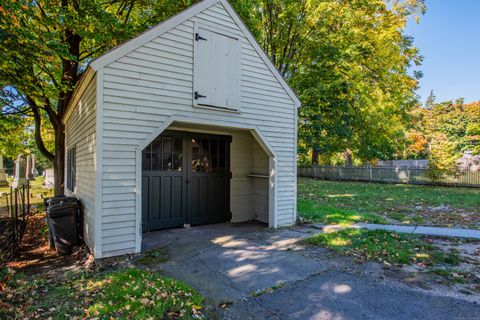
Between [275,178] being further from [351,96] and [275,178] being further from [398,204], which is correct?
[351,96]

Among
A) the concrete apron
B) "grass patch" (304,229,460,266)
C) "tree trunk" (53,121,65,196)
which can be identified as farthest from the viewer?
"tree trunk" (53,121,65,196)

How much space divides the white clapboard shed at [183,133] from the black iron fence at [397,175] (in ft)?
47.9

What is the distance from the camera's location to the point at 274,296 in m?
3.27

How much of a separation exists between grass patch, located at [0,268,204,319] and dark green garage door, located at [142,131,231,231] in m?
2.49

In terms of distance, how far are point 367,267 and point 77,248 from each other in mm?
5224

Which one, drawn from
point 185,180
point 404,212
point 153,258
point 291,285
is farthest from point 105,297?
point 404,212

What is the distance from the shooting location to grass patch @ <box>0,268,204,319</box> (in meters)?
2.83

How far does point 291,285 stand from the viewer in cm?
355

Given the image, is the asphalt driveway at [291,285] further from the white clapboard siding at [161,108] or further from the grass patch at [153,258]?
the white clapboard siding at [161,108]

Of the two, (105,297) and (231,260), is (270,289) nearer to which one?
(231,260)

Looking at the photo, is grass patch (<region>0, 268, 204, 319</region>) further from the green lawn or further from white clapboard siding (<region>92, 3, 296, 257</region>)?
the green lawn

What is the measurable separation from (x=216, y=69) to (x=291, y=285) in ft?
13.7

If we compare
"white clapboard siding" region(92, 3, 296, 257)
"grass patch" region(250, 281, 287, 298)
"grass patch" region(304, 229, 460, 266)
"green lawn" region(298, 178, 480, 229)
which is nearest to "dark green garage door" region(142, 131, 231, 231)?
"white clapboard siding" region(92, 3, 296, 257)

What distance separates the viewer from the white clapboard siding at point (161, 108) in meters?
4.50
